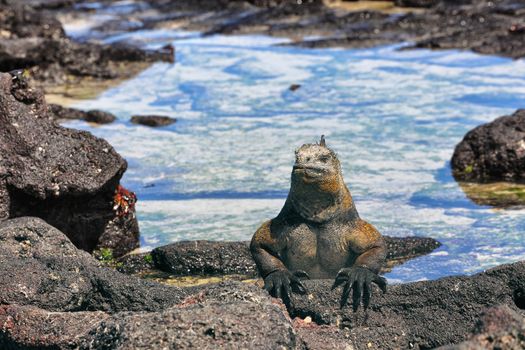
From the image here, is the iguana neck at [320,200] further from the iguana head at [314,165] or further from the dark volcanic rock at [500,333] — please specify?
the dark volcanic rock at [500,333]

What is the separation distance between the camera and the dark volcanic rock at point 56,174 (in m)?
8.55

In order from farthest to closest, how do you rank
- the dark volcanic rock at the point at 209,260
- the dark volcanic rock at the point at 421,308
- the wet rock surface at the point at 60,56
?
the wet rock surface at the point at 60,56 → the dark volcanic rock at the point at 209,260 → the dark volcanic rock at the point at 421,308

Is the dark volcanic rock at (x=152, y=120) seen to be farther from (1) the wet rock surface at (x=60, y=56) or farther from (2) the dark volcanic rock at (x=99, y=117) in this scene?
(1) the wet rock surface at (x=60, y=56)

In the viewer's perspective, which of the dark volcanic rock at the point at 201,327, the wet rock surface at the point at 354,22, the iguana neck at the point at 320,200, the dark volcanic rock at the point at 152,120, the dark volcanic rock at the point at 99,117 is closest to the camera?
the dark volcanic rock at the point at 201,327

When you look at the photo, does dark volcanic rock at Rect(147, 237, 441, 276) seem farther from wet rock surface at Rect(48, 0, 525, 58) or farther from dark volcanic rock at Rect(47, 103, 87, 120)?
wet rock surface at Rect(48, 0, 525, 58)

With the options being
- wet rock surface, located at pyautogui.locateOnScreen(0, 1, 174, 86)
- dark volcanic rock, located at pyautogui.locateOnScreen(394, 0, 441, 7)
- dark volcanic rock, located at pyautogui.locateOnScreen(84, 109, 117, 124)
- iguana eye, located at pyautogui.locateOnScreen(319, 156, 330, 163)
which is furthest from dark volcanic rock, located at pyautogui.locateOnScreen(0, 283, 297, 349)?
dark volcanic rock, located at pyautogui.locateOnScreen(394, 0, 441, 7)

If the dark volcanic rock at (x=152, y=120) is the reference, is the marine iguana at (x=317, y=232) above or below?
above

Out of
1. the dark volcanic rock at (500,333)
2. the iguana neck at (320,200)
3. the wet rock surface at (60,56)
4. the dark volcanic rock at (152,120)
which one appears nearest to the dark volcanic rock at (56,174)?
the iguana neck at (320,200)

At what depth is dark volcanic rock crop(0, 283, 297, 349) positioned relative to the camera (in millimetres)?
4770

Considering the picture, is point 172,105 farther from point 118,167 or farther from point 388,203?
point 118,167

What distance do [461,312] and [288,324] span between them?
4.32 ft

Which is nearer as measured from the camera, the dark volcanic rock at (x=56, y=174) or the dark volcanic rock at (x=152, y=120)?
the dark volcanic rock at (x=56, y=174)

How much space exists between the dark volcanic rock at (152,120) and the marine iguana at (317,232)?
28.0 feet

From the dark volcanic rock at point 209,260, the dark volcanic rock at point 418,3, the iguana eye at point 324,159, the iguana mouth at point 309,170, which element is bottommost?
the dark volcanic rock at point 418,3
